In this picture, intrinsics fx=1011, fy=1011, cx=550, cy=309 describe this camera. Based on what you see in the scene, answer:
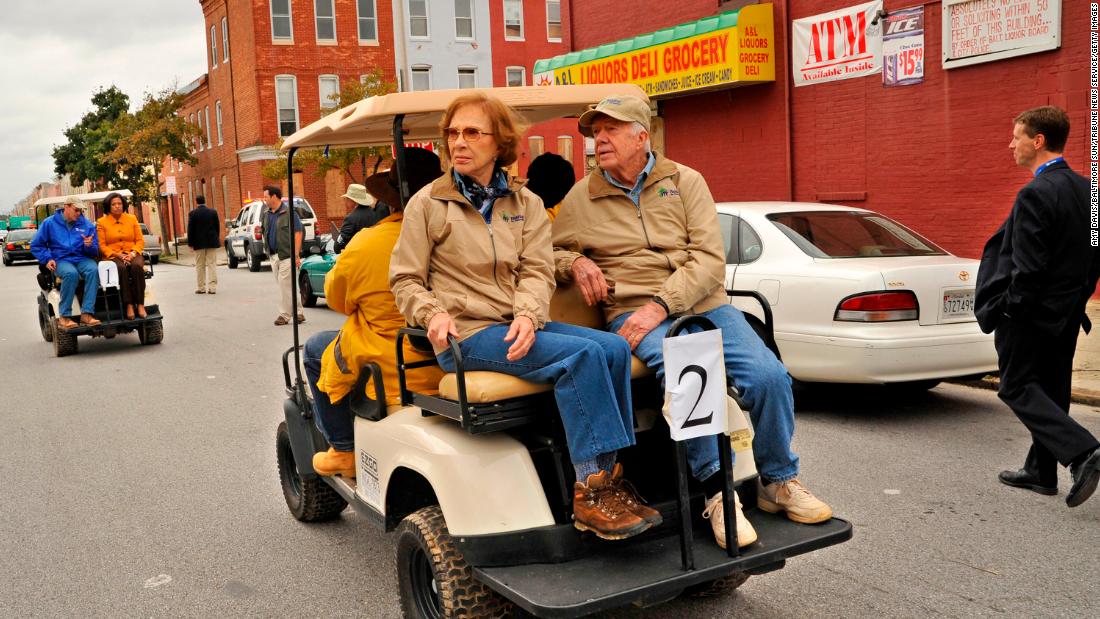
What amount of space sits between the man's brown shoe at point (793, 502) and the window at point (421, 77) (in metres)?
39.8

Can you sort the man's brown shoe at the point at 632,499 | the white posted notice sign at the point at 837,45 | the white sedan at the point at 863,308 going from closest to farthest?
the man's brown shoe at the point at 632,499
the white sedan at the point at 863,308
the white posted notice sign at the point at 837,45

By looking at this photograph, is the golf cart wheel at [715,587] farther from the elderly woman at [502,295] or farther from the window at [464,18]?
the window at [464,18]

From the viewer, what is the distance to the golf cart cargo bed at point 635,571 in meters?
3.12

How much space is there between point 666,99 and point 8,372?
11840 mm

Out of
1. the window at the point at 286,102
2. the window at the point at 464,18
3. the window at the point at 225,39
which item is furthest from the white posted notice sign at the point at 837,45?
the window at the point at 225,39

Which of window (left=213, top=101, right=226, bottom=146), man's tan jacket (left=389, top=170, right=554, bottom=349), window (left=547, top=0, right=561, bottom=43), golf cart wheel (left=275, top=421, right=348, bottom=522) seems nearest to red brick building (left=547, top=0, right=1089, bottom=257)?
golf cart wheel (left=275, top=421, right=348, bottom=522)

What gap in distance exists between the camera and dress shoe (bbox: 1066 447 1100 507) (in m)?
5.00

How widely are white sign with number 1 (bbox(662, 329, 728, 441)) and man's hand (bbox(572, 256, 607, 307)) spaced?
0.87m

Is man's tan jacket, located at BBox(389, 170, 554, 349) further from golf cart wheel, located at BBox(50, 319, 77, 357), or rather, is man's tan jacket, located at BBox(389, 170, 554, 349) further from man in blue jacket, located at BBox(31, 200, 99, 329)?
golf cart wheel, located at BBox(50, 319, 77, 357)

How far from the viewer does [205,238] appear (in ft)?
67.7

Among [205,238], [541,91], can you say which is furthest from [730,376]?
[205,238]

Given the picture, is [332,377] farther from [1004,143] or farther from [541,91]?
[1004,143]

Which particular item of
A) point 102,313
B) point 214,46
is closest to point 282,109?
point 214,46

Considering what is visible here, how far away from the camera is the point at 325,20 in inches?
1650
